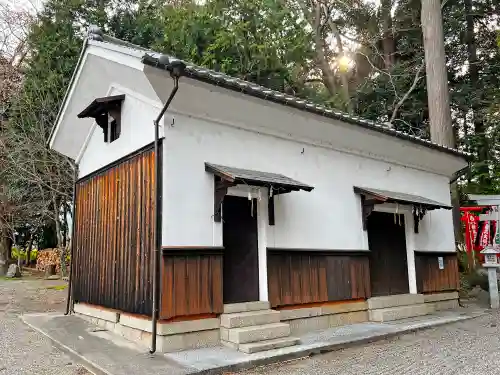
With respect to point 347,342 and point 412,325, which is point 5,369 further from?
point 412,325

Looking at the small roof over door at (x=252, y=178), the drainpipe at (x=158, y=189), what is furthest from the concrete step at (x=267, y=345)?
the small roof over door at (x=252, y=178)

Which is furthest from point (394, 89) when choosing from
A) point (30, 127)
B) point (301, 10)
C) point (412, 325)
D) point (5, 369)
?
point (5, 369)

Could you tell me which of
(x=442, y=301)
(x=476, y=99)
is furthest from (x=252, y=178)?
(x=476, y=99)

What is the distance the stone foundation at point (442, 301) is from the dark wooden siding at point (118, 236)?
6480 mm

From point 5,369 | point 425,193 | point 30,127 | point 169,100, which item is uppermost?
point 30,127

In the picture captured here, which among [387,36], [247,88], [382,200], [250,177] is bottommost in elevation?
[382,200]

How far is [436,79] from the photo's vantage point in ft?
43.6

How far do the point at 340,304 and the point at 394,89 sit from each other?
469 inches

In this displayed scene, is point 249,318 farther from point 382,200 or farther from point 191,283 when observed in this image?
point 382,200

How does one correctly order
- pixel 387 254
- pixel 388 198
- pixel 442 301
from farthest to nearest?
pixel 442 301
pixel 387 254
pixel 388 198

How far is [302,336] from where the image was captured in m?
6.60

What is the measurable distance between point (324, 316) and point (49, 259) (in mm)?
18783

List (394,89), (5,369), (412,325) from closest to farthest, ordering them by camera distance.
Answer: (5,369)
(412,325)
(394,89)

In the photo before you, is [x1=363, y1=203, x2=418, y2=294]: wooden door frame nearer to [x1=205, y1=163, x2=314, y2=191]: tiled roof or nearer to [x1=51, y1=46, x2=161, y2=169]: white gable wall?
[x1=205, y1=163, x2=314, y2=191]: tiled roof
